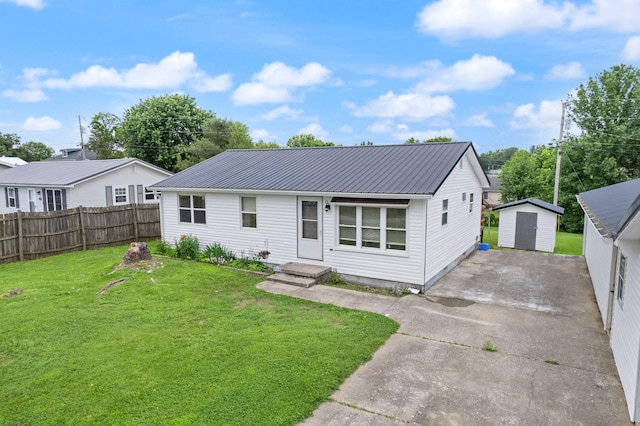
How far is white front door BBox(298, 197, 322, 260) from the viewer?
11.3 meters

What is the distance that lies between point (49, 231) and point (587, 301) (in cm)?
1740

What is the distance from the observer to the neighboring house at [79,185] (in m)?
20.3

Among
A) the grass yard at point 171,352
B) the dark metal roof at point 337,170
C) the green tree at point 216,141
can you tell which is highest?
the green tree at point 216,141

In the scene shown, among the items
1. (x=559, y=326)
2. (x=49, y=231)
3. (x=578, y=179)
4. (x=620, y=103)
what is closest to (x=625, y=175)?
(x=578, y=179)

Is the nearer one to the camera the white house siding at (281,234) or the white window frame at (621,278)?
the white window frame at (621,278)

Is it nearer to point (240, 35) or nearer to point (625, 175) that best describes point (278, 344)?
point (240, 35)

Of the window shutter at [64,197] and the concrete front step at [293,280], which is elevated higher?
the window shutter at [64,197]

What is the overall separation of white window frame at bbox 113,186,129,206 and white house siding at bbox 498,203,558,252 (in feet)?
66.7

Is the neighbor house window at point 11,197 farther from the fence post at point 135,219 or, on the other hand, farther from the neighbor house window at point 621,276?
the neighbor house window at point 621,276

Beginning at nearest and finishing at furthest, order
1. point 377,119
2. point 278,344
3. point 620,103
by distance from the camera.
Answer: point 278,344, point 620,103, point 377,119

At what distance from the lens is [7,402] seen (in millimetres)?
5031

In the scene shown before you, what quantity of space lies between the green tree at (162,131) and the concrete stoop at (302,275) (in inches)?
1058

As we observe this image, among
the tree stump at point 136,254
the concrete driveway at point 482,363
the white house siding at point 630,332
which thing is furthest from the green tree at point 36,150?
the white house siding at point 630,332

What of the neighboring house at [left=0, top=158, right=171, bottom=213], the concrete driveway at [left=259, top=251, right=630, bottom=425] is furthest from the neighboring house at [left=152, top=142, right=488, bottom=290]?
the neighboring house at [left=0, top=158, right=171, bottom=213]
